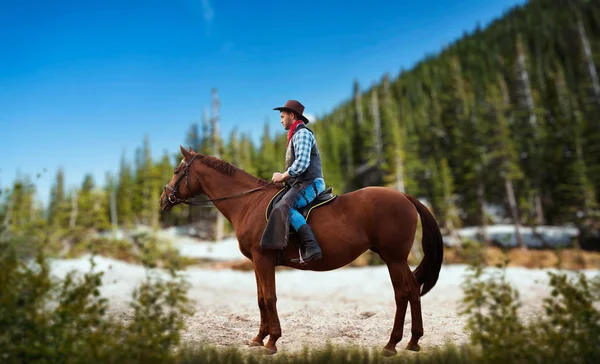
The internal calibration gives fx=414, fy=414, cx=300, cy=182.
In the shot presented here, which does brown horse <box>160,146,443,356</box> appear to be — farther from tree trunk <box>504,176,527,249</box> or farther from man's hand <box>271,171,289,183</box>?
tree trunk <box>504,176,527,249</box>

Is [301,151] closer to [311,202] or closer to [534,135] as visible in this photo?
[311,202]

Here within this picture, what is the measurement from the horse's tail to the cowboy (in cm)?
172

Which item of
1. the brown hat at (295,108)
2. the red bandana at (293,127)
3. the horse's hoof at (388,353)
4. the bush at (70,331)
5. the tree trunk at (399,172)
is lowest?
the horse's hoof at (388,353)

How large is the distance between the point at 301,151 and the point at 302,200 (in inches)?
29.7

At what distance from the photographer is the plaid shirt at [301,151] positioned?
20.5 feet

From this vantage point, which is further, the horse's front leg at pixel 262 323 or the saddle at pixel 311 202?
the horse's front leg at pixel 262 323

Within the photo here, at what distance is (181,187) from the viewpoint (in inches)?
279

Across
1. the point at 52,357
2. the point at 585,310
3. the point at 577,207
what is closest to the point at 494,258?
the point at 577,207

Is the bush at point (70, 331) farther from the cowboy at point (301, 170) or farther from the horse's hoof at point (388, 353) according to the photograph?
the horse's hoof at point (388, 353)

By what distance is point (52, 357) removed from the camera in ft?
13.6

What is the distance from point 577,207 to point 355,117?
90.1 feet

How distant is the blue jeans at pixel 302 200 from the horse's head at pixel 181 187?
1898 mm

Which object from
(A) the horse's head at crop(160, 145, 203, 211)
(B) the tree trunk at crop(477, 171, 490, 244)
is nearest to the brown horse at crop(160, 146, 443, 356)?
(A) the horse's head at crop(160, 145, 203, 211)

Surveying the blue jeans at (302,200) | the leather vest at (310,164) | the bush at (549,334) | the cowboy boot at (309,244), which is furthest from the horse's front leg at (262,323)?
the bush at (549,334)
